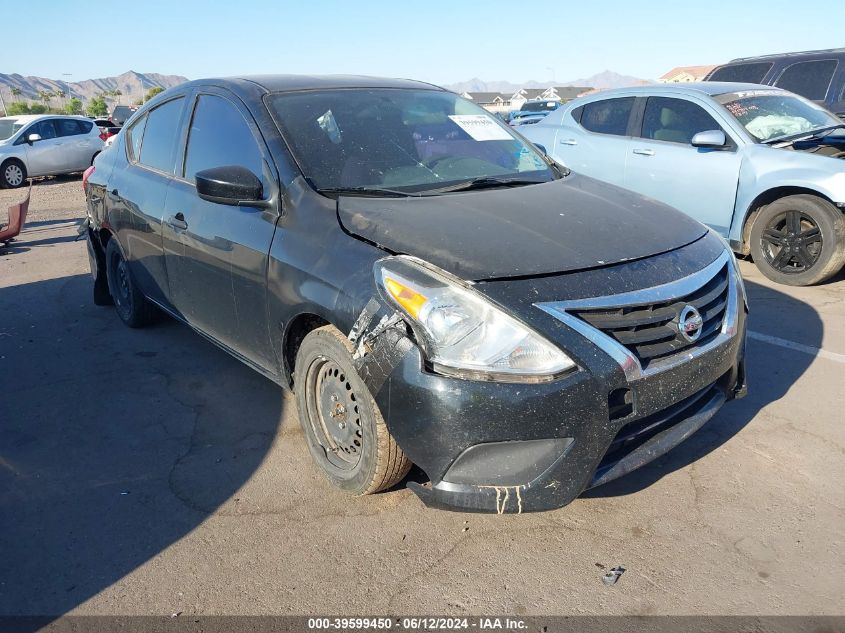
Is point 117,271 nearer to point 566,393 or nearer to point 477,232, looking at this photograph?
point 477,232

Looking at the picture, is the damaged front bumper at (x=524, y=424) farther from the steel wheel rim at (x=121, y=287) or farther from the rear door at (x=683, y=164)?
the rear door at (x=683, y=164)

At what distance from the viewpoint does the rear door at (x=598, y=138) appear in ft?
23.2

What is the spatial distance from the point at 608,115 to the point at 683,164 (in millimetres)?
1241

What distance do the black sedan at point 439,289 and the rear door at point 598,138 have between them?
329 centimetres

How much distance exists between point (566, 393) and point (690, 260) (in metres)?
0.92

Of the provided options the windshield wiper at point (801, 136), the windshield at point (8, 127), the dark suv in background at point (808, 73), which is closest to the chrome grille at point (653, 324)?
the windshield wiper at point (801, 136)

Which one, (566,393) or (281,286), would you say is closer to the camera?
(566,393)

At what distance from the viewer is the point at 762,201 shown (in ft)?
19.7

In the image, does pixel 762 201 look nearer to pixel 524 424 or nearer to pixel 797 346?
pixel 797 346

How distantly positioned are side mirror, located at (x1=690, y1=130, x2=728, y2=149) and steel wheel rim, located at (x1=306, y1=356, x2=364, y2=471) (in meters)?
4.53

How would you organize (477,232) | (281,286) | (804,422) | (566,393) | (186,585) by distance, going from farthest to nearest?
(804,422), (281,286), (477,232), (186,585), (566,393)

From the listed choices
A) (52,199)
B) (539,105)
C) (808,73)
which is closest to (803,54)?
(808,73)

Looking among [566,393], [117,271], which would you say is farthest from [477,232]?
[117,271]

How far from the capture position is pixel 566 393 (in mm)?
2309
